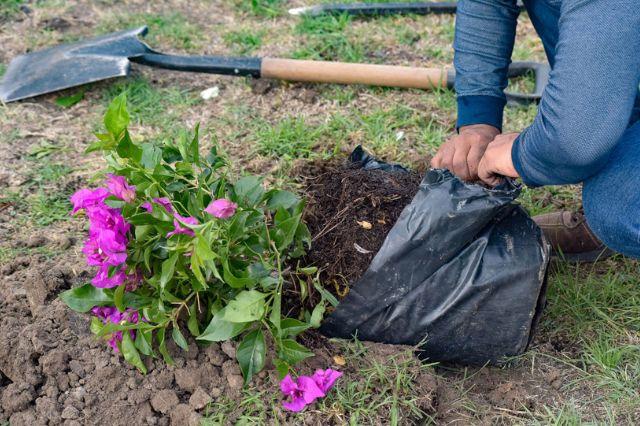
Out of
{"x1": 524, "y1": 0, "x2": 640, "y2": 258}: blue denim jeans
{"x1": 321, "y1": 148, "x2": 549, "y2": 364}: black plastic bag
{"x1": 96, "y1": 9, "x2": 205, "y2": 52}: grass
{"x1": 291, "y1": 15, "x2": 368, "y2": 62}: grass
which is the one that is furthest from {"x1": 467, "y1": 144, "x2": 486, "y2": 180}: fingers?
{"x1": 96, "y1": 9, "x2": 205, "y2": 52}: grass

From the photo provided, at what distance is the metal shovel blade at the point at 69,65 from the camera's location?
11.0 feet

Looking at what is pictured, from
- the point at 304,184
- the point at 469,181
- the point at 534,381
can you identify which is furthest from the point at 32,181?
the point at 534,381

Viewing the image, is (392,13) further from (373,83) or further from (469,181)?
(469,181)

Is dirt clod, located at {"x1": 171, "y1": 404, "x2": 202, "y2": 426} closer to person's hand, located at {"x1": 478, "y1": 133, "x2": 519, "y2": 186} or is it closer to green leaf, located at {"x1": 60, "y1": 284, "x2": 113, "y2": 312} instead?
green leaf, located at {"x1": 60, "y1": 284, "x2": 113, "y2": 312}

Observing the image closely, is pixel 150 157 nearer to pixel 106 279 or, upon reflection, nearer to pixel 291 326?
pixel 106 279

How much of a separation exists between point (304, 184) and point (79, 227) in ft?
2.65

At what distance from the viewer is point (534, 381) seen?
2.09 m

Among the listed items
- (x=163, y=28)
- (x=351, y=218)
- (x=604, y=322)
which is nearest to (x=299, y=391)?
(x=351, y=218)

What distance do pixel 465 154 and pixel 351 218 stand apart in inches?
14.9

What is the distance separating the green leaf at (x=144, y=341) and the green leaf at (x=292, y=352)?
0.32 meters

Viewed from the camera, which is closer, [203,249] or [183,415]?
[203,249]

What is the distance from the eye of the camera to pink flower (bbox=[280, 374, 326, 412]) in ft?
5.91

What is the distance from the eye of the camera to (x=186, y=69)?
3.48 meters

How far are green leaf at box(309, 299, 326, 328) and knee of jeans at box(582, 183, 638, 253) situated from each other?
29.9 inches
